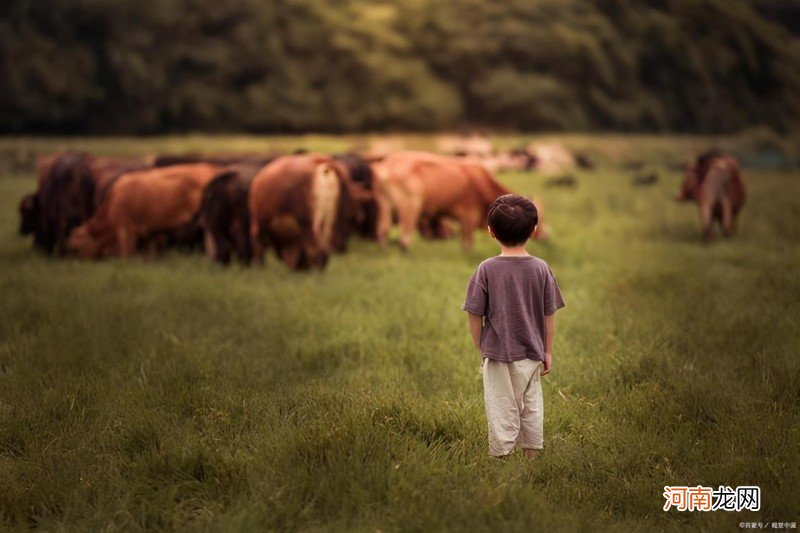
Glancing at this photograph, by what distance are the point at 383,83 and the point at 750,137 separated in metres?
20.8

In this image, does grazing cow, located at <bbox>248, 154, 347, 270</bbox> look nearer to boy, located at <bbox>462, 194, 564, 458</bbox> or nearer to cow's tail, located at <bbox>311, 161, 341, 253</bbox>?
cow's tail, located at <bbox>311, 161, 341, 253</bbox>

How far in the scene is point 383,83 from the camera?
47.6 metres

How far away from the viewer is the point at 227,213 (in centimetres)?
1090

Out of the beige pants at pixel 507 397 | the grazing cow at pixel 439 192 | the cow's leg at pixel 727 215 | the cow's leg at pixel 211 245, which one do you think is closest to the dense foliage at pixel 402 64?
the cow's leg at pixel 727 215

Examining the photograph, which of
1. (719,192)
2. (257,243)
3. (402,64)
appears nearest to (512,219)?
(257,243)

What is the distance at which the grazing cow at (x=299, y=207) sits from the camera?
10.1 metres

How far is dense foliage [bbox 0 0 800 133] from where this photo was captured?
45250mm

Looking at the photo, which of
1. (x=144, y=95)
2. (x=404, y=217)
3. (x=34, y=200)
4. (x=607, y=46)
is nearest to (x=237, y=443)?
(x=404, y=217)

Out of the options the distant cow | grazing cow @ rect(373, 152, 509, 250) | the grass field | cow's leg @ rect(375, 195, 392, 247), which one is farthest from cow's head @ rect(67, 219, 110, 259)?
grazing cow @ rect(373, 152, 509, 250)

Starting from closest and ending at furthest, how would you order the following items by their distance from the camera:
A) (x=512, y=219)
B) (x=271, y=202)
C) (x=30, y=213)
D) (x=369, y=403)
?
(x=512, y=219), (x=369, y=403), (x=271, y=202), (x=30, y=213)

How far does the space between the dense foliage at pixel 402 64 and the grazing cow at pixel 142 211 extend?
34.5 metres

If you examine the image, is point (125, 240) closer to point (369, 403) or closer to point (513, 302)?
point (369, 403)

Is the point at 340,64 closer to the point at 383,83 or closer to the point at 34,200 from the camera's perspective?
the point at 383,83

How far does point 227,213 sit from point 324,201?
60.7 inches
